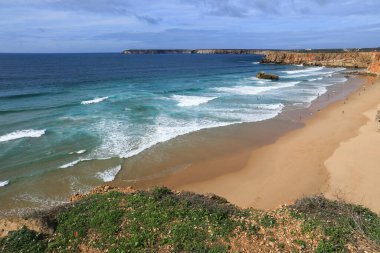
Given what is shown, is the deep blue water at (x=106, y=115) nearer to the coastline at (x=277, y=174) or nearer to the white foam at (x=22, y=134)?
the white foam at (x=22, y=134)

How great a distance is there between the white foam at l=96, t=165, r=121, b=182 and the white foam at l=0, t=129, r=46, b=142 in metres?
8.81

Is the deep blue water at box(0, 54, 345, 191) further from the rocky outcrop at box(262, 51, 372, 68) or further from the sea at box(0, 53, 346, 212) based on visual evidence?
the rocky outcrop at box(262, 51, 372, 68)

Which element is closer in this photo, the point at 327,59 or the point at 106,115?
the point at 106,115

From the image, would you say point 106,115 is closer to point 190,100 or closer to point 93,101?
point 93,101

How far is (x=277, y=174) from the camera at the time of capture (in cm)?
1714

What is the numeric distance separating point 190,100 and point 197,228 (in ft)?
94.9

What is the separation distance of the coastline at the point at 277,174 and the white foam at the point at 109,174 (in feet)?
7.24

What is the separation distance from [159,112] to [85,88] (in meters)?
20.3

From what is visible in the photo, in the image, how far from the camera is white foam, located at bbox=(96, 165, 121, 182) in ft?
54.3

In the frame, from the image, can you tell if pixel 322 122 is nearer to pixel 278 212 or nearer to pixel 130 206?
pixel 278 212

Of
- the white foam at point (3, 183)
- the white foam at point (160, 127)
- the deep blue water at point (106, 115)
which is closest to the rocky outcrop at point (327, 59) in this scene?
the deep blue water at point (106, 115)

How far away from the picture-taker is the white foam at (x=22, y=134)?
22.8 metres

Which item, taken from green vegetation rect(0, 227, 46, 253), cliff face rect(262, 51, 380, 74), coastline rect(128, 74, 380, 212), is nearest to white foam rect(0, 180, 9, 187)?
coastline rect(128, 74, 380, 212)

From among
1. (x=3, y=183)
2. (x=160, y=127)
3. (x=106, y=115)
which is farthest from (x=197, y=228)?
(x=106, y=115)
